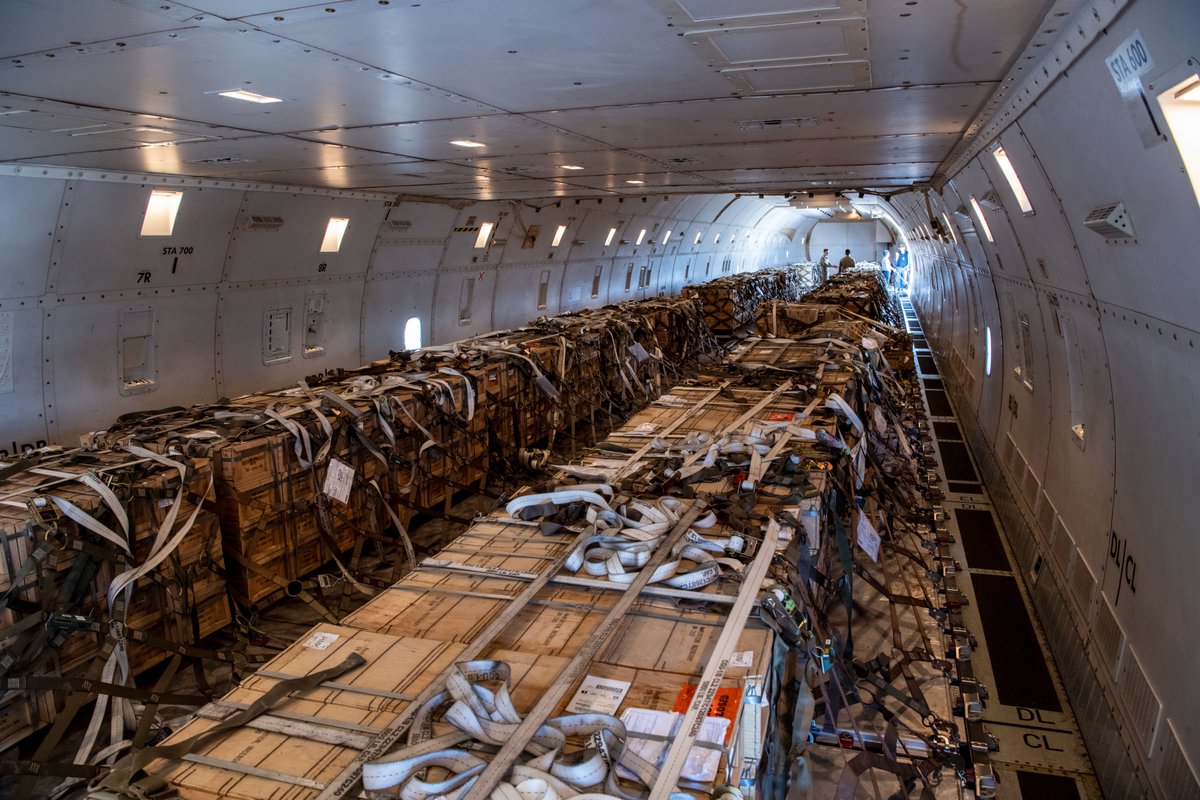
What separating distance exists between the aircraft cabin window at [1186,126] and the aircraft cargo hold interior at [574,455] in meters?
0.02

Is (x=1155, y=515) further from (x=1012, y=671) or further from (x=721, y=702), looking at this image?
(x=721, y=702)

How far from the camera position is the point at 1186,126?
3.09 meters

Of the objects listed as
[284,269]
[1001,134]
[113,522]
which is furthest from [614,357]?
[113,522]

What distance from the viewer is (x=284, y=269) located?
36.3ft

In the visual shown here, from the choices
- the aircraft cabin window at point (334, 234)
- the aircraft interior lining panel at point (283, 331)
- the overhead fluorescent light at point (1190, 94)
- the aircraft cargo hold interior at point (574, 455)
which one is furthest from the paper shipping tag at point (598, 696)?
the aircraft cabin window at point (334, 234)

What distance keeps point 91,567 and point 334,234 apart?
7611 mm

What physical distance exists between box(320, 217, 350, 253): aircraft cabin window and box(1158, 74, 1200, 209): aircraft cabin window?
407 inches

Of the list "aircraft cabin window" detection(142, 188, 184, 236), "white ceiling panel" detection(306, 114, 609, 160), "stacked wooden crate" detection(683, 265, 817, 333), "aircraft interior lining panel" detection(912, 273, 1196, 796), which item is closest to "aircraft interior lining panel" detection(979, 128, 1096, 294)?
"aircraft interior lining panel" detection(912, 273, 1196, 796)

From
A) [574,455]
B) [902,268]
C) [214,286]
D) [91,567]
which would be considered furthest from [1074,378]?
[902,268]

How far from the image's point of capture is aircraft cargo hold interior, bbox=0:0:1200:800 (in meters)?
3.07

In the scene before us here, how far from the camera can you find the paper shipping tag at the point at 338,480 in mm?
6320

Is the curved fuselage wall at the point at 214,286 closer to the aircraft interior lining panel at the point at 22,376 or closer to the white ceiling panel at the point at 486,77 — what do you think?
the aircraft interior lining panel at the point at 22,376

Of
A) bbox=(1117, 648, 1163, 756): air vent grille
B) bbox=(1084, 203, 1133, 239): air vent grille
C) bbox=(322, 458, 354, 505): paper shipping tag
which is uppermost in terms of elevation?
bbox=(322, 458, 354, 505): paper shipping tag

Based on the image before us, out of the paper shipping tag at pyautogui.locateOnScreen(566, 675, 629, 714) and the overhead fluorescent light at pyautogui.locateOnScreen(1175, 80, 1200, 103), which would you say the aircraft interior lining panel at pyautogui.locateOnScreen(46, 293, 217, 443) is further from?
the overhead fluorescent light at pyautogui.locateOnScreen(1175, 80, 1200, 103)
